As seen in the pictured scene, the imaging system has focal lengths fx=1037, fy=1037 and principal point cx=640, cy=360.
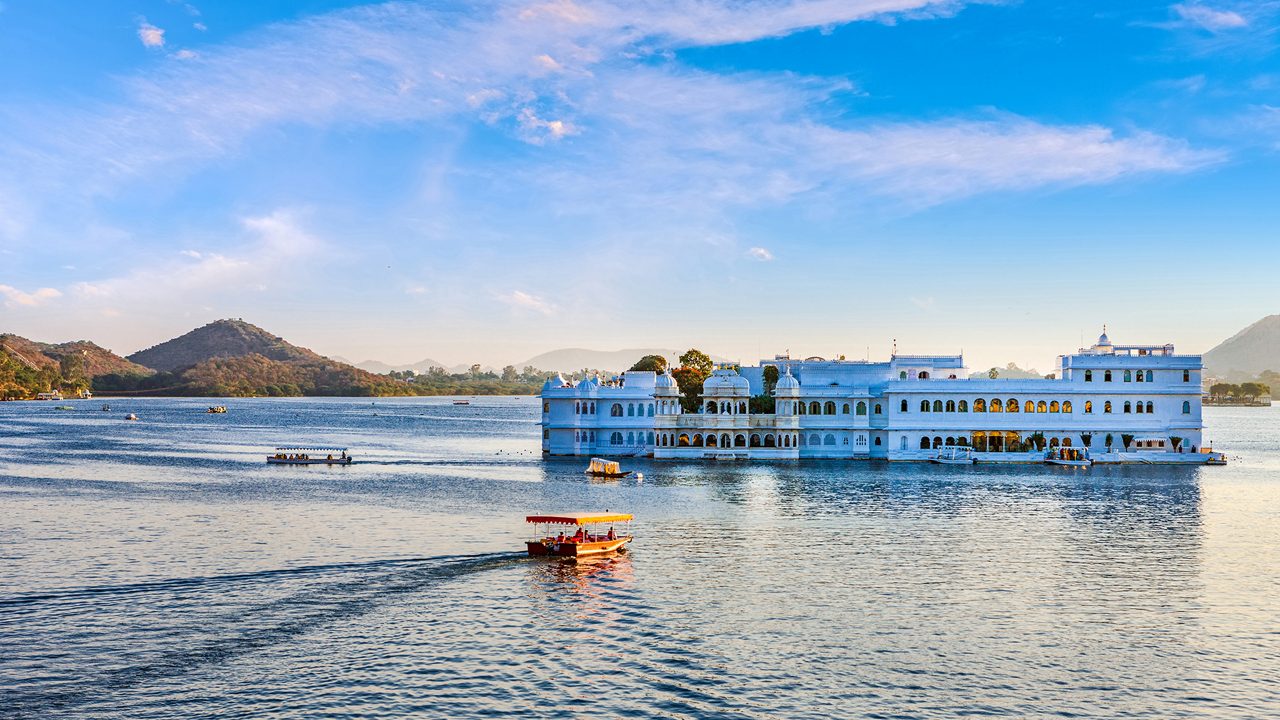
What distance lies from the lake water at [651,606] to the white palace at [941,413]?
26313 millimetres

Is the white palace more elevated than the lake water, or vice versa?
the white palace

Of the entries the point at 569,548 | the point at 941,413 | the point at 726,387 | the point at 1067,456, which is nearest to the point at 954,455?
the point at 941,413

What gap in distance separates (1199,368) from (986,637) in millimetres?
79232

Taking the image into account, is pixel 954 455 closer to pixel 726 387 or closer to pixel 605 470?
pixel 726 387

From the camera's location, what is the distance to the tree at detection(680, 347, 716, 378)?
12756 cm

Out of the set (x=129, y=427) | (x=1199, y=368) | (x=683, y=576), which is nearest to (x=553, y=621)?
(x=683, y=576)

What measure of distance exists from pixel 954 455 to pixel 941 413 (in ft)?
14.6

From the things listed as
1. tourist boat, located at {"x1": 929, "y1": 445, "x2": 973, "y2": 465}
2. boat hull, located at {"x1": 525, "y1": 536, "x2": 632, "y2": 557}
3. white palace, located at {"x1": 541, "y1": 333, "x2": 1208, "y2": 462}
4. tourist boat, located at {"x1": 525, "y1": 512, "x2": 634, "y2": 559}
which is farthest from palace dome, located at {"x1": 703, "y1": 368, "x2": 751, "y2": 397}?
boat hull, located at {"x1": 525, "y1": 536, "x2": 632, "y2": 557}

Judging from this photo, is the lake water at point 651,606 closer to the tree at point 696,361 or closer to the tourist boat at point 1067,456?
the tourist boat at point 1067,456

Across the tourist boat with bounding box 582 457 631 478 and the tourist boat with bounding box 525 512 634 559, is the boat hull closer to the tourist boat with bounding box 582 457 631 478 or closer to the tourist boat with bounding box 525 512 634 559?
the tourist boat with bounding box 525 512 634 559

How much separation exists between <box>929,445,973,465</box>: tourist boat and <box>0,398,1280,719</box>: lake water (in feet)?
85.1

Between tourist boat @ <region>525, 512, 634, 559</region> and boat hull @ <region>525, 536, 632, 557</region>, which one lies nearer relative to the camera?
boat hull @ <region>525, 536, 632, 557</region>

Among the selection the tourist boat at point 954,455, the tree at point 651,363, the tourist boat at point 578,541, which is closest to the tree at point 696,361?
the tree at point 651,363

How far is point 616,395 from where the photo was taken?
110 m
